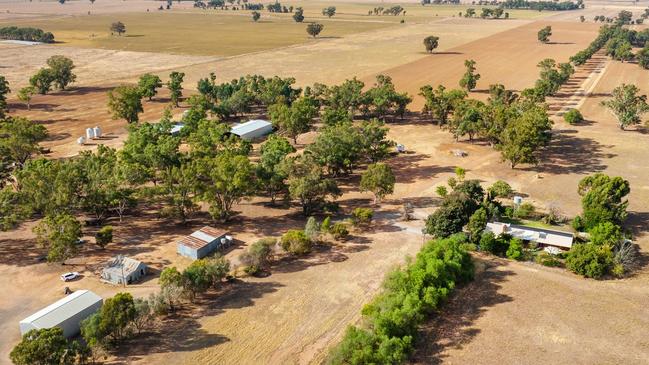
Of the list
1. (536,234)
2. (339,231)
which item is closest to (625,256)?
(536,234)

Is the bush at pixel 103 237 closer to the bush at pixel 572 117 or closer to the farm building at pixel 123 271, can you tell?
the farm building at pixel 123 271

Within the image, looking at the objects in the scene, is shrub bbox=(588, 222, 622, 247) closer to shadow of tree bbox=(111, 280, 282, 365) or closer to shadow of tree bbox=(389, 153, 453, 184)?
shadow of tree bbox=(389, 153, 453, 184)

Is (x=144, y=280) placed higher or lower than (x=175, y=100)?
lower

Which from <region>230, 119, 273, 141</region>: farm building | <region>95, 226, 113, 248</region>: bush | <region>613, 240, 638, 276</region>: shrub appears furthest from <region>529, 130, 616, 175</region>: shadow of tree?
<region>95, 226, 113, 248</region>: bush

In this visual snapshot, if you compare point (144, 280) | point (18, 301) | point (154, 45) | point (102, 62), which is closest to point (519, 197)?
point (144, 280)

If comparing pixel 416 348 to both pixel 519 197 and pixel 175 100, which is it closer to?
pixel 519 197

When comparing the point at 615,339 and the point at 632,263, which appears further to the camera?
the point at 632,263

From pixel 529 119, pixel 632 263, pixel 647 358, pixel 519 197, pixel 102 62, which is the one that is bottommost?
pixel 647 358
